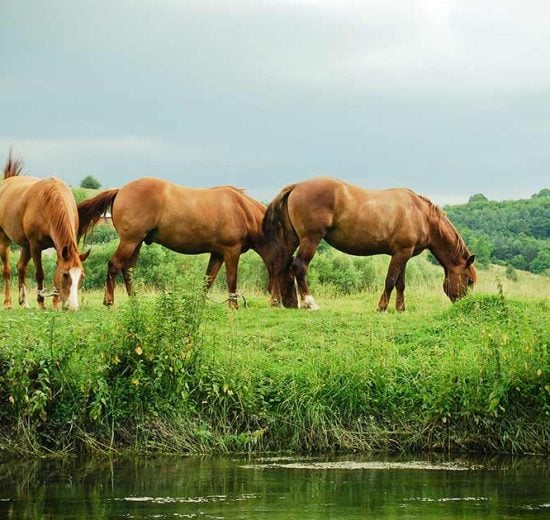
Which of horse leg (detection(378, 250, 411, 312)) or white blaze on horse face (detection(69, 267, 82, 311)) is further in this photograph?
horse leg (detection(378, 250, 411, 312))

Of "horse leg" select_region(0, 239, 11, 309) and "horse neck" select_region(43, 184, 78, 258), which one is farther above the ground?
"horse neck" select_region(43, 184, 78, 258)

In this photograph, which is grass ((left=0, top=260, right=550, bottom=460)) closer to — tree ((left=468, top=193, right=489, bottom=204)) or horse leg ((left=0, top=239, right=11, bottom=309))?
horse leg ((left=0, top=239, right=11, bottom=309))

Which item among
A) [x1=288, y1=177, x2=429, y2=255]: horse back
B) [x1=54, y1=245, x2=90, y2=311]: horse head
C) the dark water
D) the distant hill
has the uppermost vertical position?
the distant hill

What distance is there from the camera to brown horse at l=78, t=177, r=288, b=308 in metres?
18.2

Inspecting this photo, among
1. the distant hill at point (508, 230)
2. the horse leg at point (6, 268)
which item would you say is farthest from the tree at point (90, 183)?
the horse leg at point (6, 268)

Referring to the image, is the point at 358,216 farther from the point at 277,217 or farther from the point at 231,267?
the point at 231,267

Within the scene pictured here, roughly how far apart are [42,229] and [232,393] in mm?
6445

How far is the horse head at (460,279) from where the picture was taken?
1872 centimetres

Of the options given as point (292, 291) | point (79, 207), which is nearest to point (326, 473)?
point (292, 291)

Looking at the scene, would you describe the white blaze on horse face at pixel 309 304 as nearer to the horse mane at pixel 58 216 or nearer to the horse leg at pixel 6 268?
the horse mane at pixel 58 216

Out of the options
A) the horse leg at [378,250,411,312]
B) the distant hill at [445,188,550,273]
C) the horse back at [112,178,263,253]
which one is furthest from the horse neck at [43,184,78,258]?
the distant hill at [445,188,550,273]

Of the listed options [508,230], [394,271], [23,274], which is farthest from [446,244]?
[508,230]

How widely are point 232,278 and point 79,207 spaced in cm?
280

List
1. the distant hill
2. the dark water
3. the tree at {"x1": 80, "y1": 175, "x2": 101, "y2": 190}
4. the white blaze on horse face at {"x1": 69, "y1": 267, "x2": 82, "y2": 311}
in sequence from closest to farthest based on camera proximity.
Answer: the dark water < the white blaze on horse face at {"x1": 69, "y1": 267, "x2": 82, "y2": 311} < the distant hill < the tree at {"x1": 80, "y1": 175, "x2": 101, "y2": 190}
